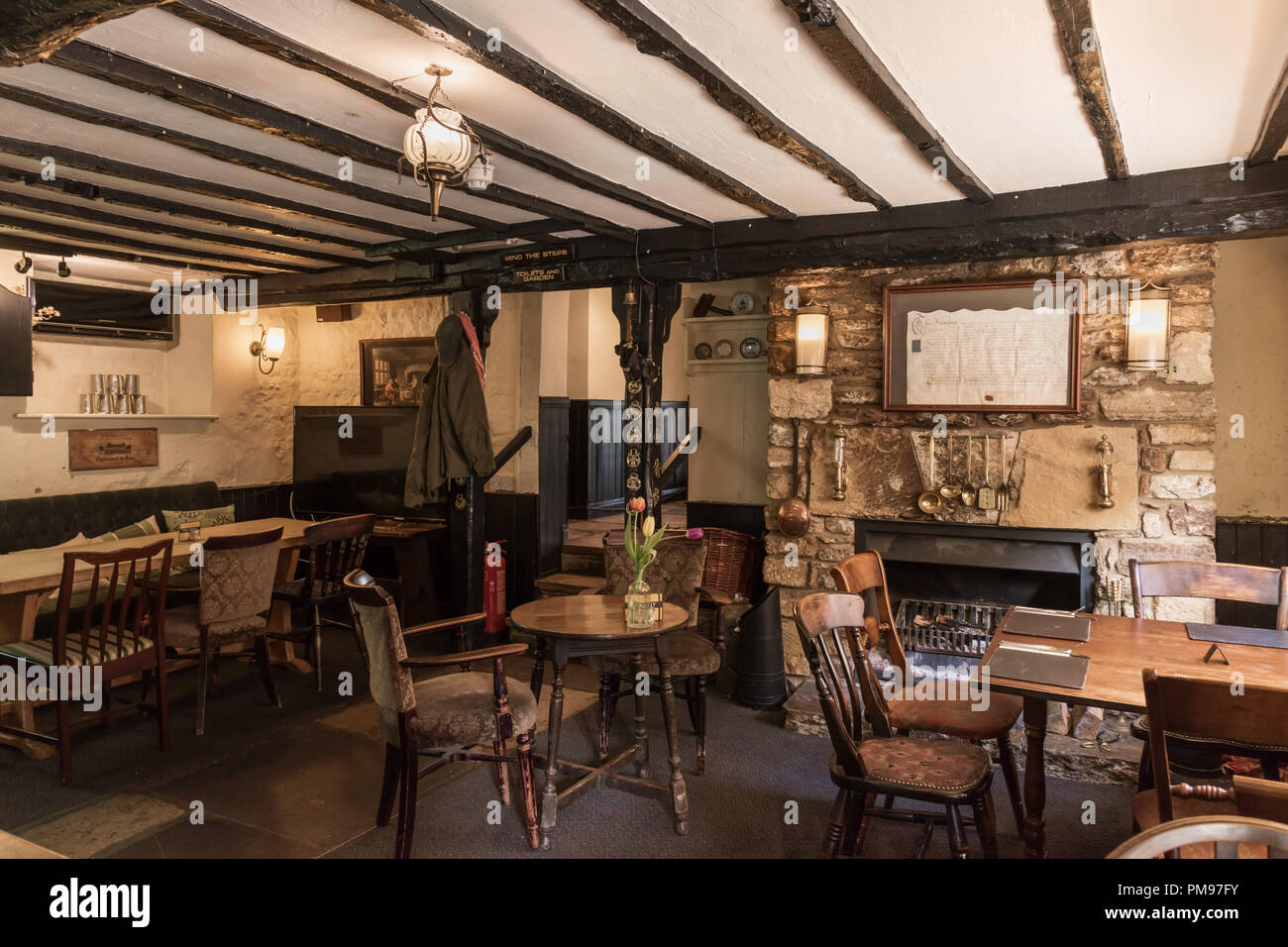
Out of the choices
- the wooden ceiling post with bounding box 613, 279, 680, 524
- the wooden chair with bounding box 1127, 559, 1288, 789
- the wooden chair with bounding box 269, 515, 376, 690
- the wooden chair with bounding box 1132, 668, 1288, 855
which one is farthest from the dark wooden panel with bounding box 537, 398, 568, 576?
the wooden chair with bounding box 1132, 668, 1288, 855

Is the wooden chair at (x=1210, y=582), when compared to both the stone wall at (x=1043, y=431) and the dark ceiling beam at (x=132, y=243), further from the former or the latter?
the dark ceiling beam at (x=132, y=243)

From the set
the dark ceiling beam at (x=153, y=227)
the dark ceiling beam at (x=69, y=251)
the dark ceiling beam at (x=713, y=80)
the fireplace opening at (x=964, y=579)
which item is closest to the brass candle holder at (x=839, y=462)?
the fireplace opening at (x=964, y=579)

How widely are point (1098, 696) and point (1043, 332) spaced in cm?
246

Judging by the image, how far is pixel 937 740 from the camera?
277 cm

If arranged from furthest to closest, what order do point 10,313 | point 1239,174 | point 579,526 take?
1. point 579,526
2. point 10,313
3. point 1239,174

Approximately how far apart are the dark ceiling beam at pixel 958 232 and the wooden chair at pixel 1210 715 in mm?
2568

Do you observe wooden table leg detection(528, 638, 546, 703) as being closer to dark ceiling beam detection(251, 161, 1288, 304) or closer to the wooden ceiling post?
the wooden ceiling post

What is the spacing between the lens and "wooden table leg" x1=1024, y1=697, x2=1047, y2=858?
107 inches

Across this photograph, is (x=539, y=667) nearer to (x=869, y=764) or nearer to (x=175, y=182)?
(x=869, y=764)

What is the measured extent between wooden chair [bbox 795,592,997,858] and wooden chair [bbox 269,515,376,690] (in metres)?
3.07

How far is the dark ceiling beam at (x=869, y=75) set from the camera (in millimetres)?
2172

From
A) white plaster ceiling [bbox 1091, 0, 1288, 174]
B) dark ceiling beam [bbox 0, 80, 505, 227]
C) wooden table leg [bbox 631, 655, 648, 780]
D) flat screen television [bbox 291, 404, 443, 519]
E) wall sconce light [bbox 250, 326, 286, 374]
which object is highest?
dark ceiling beam [bbox 0, 80, 505, 227]
